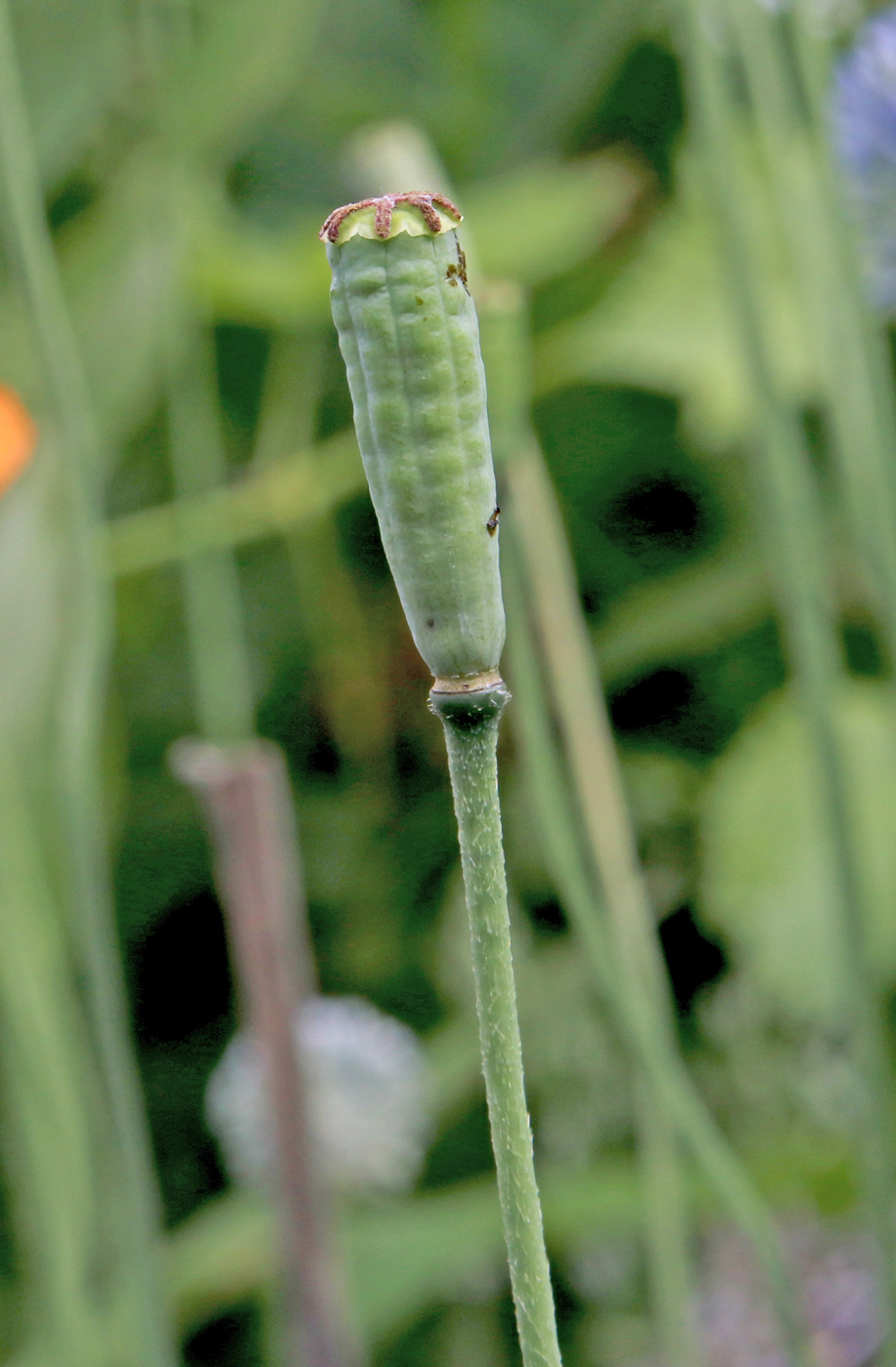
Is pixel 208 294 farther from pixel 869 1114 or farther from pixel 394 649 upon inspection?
pixel 869 1114

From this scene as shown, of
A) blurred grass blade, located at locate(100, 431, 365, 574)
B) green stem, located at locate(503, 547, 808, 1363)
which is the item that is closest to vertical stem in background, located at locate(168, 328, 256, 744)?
blurred grass blade, located at locate(100, 431, 365, 574)

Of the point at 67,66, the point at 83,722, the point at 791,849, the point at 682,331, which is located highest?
the point at 67,66

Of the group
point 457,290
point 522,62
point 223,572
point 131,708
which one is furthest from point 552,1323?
point 522,62

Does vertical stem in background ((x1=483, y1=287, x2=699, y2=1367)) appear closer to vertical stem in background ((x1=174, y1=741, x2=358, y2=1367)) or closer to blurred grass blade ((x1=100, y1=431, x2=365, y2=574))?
vertical stem in background ((x1=174, y1=741, x2=358, y2=1367))

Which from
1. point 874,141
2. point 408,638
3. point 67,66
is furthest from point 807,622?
point 67,66

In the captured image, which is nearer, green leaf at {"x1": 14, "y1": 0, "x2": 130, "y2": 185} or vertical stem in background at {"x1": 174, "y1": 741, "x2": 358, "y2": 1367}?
vertical stem in background at {"x1": 174, "y1": 741, "x2": 358, "y2": 1367}

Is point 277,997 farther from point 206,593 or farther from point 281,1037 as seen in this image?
point 206,593
